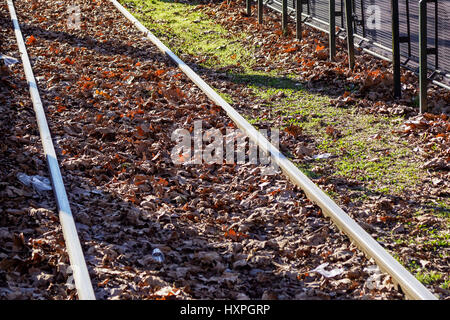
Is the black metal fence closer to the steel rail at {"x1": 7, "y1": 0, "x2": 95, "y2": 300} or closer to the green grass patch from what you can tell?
the green grass patch

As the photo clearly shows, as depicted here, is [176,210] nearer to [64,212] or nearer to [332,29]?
[64,212]

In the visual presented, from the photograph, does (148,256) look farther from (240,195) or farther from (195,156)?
(195,156)

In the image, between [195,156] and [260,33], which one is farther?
[260,33]

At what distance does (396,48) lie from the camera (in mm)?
9555

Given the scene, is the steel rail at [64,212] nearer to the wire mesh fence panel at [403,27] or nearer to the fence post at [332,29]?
the fence post at [332,29]

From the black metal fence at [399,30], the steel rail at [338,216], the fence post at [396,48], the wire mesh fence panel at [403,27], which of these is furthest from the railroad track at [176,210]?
the wire mesh fence panel at [403,27]

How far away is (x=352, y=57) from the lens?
10.8m

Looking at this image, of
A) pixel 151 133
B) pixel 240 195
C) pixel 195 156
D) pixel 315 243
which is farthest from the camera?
pixel 151 133

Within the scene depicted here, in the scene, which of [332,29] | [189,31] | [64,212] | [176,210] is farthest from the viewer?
[189,31]

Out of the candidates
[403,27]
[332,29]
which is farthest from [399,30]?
[332,29]

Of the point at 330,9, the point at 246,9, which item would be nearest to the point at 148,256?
the point at 330,9

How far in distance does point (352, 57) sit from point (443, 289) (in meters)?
6.46

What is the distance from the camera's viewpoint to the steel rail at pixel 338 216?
4.77 m

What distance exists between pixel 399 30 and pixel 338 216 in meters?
5.18
